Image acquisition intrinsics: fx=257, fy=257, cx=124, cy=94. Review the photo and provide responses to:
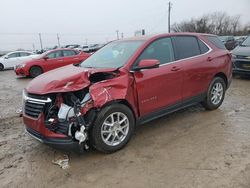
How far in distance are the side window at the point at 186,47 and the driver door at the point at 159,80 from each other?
0.17m

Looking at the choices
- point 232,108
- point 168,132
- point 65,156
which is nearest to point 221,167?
point 168,132

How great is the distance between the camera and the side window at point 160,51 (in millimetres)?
4391

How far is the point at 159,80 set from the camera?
4.34 meters

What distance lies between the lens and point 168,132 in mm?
4625

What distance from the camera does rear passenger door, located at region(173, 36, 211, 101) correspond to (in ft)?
16.0

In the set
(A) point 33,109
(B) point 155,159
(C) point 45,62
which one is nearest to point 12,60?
(C) point 45,62

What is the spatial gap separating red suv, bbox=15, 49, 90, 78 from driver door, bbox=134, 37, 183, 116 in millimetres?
9443

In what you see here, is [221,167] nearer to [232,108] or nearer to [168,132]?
[168,132]

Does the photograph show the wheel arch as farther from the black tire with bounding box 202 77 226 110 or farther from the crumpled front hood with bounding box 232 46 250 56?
the crumpled front hood with bounding box 232 46 250 56

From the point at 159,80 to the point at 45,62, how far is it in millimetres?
10274

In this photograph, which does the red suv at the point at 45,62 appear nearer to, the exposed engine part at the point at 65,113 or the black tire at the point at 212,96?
the black tire at the point at 212,96

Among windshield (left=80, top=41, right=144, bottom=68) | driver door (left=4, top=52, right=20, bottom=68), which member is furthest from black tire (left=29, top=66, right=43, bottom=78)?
windshield (left=80, top=41, right=144, bottom=68)

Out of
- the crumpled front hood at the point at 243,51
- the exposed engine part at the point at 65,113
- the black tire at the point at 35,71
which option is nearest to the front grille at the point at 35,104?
the exposed engine part at the point at 65,113

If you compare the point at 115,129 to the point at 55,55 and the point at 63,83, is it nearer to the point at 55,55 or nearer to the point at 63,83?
the point at 63,83
